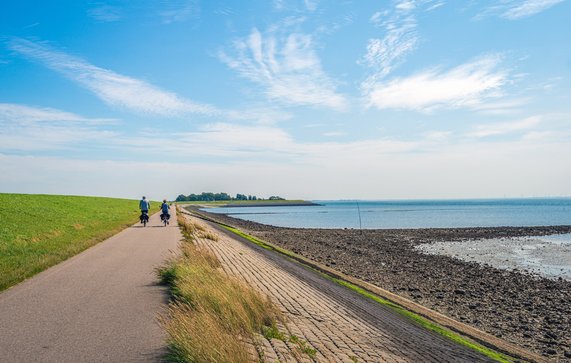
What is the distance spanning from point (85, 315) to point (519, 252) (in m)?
33.2

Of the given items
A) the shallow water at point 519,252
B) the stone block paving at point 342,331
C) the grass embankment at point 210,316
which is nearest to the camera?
the grass embankment at point 210,316

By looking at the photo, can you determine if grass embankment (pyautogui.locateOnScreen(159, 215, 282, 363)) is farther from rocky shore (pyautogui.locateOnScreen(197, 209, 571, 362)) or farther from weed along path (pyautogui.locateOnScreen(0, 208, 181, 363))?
rocky shore (pyautogui.locateOnScreen(197, 209, 571, 362))

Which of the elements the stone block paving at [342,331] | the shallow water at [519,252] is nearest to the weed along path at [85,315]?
the stone block paving at [342,331]

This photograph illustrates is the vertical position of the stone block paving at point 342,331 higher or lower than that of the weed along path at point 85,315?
lower

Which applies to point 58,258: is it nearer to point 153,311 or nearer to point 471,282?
point 153,311

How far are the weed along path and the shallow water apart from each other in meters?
21.7

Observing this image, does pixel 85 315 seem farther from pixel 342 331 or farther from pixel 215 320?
pixel 342 331

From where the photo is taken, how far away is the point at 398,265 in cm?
2600

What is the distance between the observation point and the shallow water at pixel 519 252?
84.9ft

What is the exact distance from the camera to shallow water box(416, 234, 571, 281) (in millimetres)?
25891

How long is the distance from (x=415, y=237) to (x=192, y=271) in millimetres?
38259

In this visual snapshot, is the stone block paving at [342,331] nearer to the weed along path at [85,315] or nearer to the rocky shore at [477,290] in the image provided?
the weed along path at [85,315]

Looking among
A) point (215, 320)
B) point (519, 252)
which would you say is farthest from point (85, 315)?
point (519, 252)

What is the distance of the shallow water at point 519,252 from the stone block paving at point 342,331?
53.2ft
